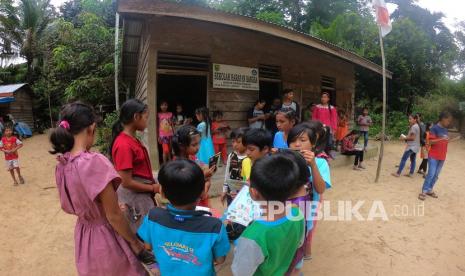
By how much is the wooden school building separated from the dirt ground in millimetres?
2052

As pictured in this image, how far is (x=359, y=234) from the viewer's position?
3.68 metres

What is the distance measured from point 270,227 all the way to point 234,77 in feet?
16.9

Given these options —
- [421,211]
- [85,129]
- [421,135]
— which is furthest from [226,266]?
[421,135]

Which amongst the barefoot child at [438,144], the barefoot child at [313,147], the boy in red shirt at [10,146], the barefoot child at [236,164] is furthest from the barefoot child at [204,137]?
the boy in red shirt at [10,146]

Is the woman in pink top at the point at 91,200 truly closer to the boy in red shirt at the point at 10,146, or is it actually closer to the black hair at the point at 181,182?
the black hair at the point at 181,182

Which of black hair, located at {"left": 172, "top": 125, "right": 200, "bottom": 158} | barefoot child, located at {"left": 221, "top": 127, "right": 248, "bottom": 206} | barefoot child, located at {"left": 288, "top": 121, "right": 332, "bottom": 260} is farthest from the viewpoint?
barefoot child, located at {"left": 221, "top": 127, "right": 248, "bottom": 206}

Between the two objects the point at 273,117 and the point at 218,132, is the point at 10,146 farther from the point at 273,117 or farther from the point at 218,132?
the point at 273,117

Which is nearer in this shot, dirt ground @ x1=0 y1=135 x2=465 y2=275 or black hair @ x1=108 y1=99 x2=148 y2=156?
black hair @ x1=108 y1=99 x2=148 y2=156

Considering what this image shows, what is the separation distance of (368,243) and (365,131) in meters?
5.69

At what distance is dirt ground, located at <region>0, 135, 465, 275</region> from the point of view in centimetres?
303

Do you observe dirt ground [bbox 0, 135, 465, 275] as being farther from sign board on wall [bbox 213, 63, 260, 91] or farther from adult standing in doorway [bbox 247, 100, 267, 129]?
sign board on wall [bbox 213, 63, 260, 91]

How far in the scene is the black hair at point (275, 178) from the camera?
137 cm

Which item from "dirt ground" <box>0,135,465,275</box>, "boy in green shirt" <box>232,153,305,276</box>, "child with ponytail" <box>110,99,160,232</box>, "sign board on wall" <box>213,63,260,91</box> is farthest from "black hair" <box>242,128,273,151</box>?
"sign board on wall" <box>213,63,260,91</box>

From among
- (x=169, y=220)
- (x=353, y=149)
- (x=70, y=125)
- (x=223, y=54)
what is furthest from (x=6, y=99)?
(x=169, y=220)
